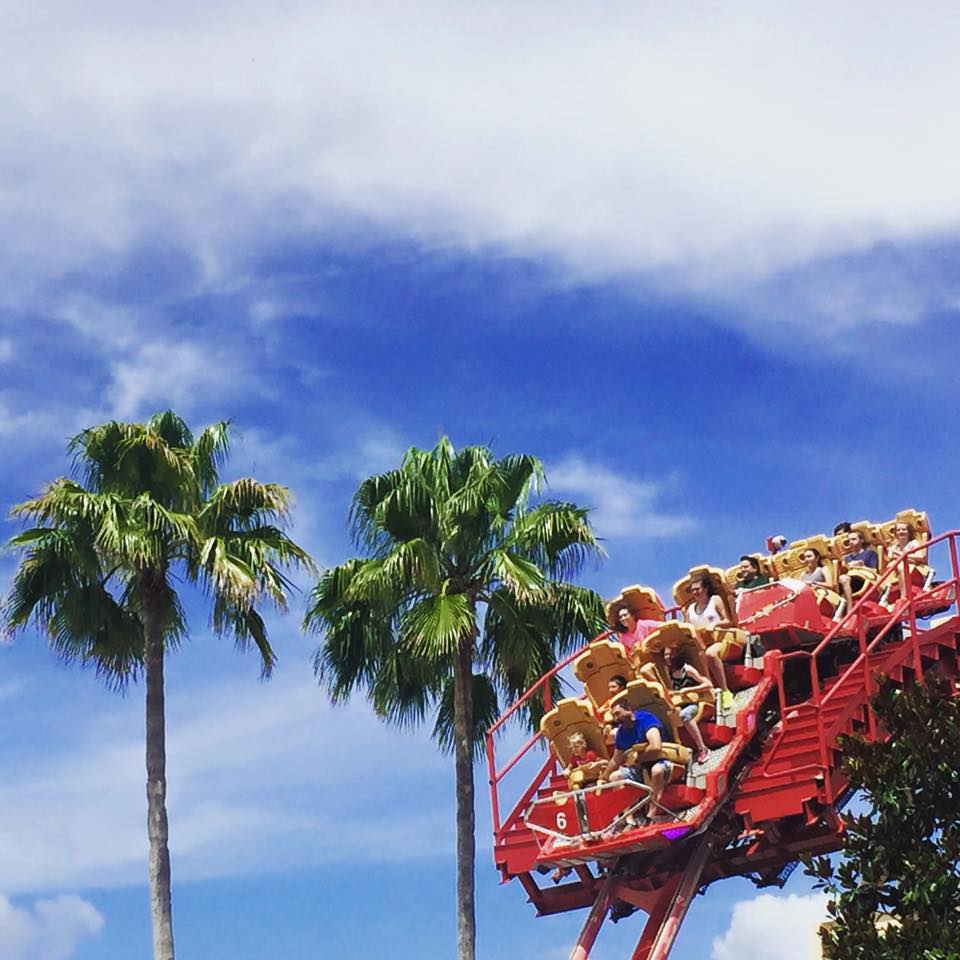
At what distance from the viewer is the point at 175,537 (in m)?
30.8

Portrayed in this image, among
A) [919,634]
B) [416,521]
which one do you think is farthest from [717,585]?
[416,521]

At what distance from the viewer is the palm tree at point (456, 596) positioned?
30.8m

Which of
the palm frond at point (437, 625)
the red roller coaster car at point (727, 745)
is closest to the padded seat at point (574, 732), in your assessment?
the red roller coaster car at point (727, 745)

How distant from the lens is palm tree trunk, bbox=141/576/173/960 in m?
28.8

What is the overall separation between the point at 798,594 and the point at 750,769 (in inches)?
112

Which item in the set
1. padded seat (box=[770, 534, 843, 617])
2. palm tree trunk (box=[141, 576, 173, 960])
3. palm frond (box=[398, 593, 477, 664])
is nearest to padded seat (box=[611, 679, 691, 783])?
padded seat (box=[770, 534, 843, 617])

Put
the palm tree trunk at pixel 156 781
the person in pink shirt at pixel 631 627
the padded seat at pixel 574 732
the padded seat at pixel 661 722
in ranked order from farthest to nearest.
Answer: the palm tree trunk at pixel 156 781
the person in pink shirt at pixel 631 627
the padded seat at pixel 574 732
the padded seat at pixel 661 722

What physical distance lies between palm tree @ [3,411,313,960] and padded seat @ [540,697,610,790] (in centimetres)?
773

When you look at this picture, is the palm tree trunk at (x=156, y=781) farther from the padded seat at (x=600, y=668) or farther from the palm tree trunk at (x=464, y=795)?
the padded seat at (x=600, y=668)

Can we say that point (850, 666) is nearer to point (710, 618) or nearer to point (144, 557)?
point (710, 618)

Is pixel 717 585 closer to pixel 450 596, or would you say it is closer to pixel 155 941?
pixel 450 596

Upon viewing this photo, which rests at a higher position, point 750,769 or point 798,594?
point 798,594

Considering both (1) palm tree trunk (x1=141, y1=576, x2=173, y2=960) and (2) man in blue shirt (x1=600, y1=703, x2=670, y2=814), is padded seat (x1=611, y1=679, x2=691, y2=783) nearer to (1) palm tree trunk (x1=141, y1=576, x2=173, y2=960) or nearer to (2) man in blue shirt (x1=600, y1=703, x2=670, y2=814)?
(2) man in blue shirt (x1=600, y1=703, x2=670, y2=814)

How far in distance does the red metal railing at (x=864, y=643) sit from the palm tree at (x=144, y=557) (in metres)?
9.79
